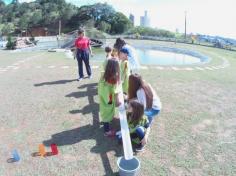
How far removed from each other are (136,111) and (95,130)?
1.22 meters

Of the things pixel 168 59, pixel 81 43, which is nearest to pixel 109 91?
pixel 81 43

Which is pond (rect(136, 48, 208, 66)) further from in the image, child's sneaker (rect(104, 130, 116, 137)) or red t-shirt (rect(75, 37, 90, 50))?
child's sneaker (rect(104, 130, 116, 137))

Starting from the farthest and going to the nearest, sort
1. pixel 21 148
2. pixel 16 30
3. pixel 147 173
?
pixel 16 30
pixel 21 148
pixel 147 173

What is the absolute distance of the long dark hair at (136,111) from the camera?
192 inches

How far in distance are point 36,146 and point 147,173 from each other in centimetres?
210

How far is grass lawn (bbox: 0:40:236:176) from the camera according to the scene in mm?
4445

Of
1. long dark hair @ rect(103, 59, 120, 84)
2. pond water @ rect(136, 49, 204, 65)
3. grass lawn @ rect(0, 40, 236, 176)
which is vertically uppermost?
long dark hair @ rect(103, 59, 120, 84)

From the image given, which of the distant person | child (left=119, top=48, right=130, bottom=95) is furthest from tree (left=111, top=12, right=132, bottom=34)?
child (left=119, top=48, right=130, bottom=95)

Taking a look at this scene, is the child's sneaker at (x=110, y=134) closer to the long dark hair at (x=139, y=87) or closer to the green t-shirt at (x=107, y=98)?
the green t-shirt at (x=107, y=98)

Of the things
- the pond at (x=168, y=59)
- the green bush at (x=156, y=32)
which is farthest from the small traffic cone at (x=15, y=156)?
the green bush at (x=156, y=32)

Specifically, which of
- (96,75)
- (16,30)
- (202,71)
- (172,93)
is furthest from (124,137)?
(16,30)

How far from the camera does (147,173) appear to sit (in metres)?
4.26

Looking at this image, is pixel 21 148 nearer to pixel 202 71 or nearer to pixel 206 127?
pixel 206 127

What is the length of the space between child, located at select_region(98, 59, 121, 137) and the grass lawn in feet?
1.25
